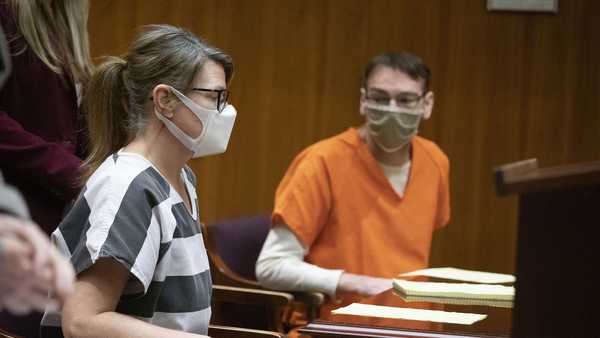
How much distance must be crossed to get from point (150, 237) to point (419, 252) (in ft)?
6.06

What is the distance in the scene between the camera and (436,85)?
5.18m

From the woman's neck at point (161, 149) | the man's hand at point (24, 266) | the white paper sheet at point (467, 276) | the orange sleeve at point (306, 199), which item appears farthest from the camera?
the orange sleeve at point (306, 199)

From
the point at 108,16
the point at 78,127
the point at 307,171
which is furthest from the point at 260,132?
the point at 78,127

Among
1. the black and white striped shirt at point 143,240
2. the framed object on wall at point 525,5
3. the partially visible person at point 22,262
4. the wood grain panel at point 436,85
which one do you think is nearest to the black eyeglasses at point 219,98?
the black and white striped shirt at point 143,240

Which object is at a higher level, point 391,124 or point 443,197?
point 391,124

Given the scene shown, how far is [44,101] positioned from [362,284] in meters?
1.23

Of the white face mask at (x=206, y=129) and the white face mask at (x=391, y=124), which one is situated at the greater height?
the white face mask at (x=206, y=129)

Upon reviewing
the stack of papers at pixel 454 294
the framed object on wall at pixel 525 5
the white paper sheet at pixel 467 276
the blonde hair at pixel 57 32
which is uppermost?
the framed object on wall at pixel 525 5

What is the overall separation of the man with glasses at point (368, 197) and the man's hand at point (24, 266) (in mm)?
2757

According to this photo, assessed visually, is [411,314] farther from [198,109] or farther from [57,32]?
[57,32]

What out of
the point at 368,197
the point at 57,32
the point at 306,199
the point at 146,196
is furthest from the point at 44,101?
the point at 368,197

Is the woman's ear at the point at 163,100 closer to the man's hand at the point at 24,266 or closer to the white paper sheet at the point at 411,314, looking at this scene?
the white paper sheet at the point at 411,314

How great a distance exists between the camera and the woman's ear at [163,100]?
7.80ft

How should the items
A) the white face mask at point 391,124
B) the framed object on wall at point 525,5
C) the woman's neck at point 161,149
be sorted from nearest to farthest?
the woman's neck at point 161,149 → the white face mask at point 391,124 → the framed object on wall at point 525,5
